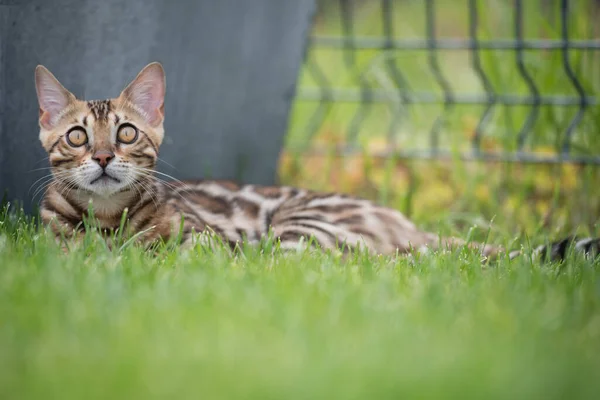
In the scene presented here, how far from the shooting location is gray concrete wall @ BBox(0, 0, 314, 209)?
125 inches

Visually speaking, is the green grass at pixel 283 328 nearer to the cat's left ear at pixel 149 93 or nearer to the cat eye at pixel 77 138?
the cat eye at pixel 77 138

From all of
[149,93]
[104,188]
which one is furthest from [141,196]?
[149,93]

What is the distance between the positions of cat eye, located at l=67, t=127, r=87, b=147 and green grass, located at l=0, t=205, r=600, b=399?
43cm

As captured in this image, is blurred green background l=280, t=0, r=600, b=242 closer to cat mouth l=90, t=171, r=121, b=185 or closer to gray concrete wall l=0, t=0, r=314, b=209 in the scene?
gray concrete wall l=0, t=0, r=314, b=209

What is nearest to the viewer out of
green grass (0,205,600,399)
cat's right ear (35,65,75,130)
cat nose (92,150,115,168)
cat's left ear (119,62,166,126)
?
green grass (0,205,600,399)

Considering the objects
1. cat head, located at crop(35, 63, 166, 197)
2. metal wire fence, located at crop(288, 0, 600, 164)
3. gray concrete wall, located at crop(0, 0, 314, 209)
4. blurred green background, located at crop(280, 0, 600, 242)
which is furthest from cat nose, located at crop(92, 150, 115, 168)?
metal wire fence, located at crop(288, 0, 600, 164)

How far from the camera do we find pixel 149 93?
10.9 feet

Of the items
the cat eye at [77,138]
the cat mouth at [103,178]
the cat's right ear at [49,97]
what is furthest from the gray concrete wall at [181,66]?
the cat mouth at [103,178]

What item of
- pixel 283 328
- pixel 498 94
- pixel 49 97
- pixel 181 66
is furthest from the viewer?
pixel 498 94

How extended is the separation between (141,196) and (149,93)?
1.49 feet

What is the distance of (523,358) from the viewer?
190 cm

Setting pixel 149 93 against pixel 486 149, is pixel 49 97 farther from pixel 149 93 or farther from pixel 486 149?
pixel 486 149

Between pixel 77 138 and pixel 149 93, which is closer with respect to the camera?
pixel 77 138

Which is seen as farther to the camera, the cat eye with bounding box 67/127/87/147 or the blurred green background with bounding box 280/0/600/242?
the blurred green background with bounding box 280/0/600/242
